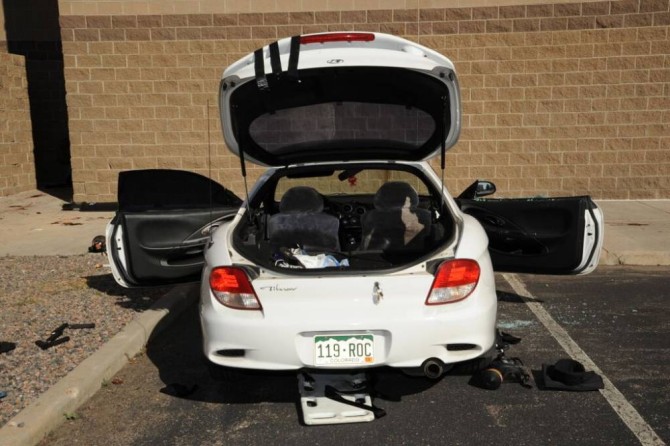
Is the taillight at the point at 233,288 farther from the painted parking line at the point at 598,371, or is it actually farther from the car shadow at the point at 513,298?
the car shadow at the point at 513,298

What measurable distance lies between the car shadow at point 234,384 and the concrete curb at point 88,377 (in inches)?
9.2

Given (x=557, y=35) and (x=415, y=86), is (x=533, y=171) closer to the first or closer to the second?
(x=557, y=35)

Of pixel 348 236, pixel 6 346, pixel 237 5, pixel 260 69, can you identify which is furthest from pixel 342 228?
pixel 237 5

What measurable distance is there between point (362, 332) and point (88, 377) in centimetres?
195

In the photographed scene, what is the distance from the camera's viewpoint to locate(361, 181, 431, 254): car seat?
463 centimetres

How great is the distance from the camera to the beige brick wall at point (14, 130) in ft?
43.9

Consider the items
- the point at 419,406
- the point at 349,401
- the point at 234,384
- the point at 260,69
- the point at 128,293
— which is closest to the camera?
the point at 349,401

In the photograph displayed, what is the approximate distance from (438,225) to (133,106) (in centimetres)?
850

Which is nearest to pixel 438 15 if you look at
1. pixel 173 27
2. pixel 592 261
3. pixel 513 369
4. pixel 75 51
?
pixel 173 27

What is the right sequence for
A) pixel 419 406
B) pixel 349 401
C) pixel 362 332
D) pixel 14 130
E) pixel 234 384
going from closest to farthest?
1. pixel 362 332
2. pixel 349 401
3. pixel 419 406
4. pixel 234 384
5. pixel 14 130

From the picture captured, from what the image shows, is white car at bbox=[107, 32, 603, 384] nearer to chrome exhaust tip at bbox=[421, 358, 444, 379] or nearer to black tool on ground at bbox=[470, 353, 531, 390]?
chrome exhaust tip at bbox=[421, 358, 444, 379]

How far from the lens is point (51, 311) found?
5.89 meters

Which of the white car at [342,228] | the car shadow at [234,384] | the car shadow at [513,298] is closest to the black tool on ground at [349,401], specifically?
the car shadow at [234,384]

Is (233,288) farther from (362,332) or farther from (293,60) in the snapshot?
(293,60)
